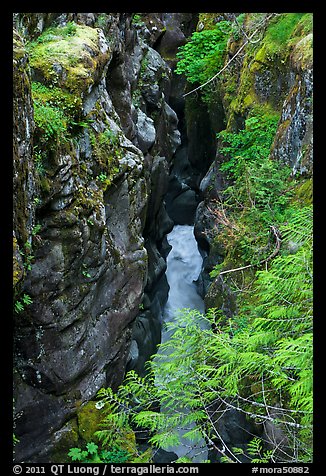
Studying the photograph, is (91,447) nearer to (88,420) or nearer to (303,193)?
(88,420)

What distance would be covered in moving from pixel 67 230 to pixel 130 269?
2.67 meters

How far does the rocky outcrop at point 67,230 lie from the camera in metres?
6.98

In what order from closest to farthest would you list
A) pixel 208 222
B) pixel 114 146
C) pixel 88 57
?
pixel 88 57 < pixel 114 146 < pixel 208 222

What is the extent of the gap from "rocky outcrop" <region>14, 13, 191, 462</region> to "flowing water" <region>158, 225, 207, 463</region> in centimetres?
841

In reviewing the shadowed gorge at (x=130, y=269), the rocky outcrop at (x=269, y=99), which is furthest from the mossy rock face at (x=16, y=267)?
the rocky outcrop at (x=269, y=99)

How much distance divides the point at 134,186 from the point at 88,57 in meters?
2.92

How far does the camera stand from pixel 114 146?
9.38 m

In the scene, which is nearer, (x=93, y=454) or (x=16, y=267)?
(x=16, y=267)

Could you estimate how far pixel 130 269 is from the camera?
9.79 metres

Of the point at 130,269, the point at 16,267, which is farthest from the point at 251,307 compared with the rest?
the point at 16,267

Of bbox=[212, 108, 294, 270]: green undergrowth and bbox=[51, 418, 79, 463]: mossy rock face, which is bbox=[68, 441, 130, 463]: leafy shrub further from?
bbox=[212, 108, 294, 270]: green undergrowth

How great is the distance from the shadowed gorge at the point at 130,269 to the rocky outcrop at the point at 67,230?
0.10 feet
